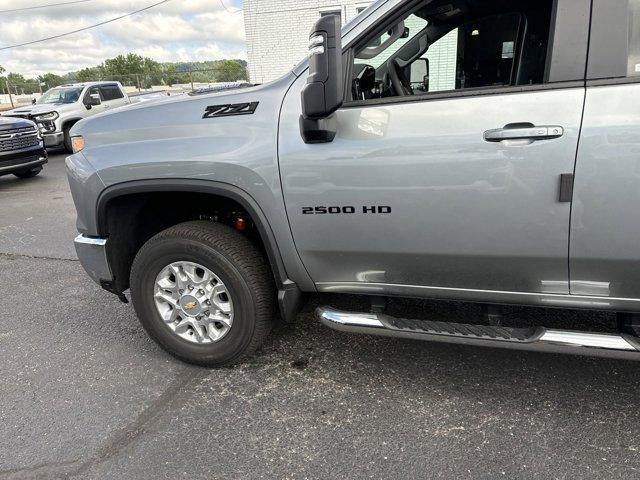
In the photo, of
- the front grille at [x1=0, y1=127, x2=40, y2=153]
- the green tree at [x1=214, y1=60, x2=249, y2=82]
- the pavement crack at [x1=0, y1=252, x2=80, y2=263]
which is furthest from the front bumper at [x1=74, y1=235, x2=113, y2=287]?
the green tree at [x1=214, y1=60, x2=249, y2=82]

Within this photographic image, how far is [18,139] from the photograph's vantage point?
910cm

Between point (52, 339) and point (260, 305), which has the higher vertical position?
point (260, 305)

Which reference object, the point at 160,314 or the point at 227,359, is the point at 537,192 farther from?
the point at 160,314

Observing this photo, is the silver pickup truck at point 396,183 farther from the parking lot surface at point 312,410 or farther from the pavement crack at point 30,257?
the pavement crack at point 30,257

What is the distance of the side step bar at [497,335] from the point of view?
222cm

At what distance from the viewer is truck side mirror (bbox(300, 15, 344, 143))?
2029 mm

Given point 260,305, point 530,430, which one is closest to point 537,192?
point 530,430

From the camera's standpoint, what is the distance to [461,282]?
2461mm

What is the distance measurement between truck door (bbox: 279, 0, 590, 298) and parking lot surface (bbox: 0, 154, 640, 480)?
60cm

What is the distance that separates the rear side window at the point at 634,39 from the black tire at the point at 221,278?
1930 millimetres

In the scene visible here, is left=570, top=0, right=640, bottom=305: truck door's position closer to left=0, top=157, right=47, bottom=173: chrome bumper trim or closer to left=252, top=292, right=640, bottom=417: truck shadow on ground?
left=252, top=292, right=640, bottom=417: truck shadow on ground

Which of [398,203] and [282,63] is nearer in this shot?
[398,203]

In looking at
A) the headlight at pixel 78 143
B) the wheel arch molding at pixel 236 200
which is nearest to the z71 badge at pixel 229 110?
the wheel arch molding at pixel 236 200

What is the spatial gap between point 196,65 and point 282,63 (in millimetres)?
18919
